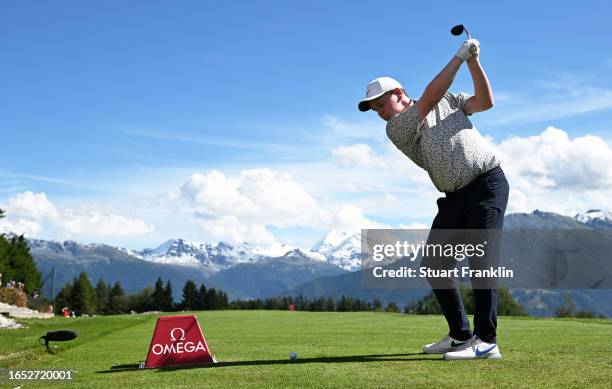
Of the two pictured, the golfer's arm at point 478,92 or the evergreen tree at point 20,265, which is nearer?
the golfer's arm at point 478,92

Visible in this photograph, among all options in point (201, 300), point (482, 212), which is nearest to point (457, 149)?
point (482, 212)

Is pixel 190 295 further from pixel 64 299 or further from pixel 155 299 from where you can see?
pixel 64 299

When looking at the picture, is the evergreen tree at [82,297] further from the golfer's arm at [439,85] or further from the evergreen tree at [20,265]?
the golfer's arm at [439,85]


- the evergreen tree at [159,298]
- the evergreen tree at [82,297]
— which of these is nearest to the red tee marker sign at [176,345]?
the evergreen tree at [159,298]

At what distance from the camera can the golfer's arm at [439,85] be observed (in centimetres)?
643

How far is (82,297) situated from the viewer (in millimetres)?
128750

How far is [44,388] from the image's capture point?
224 inches

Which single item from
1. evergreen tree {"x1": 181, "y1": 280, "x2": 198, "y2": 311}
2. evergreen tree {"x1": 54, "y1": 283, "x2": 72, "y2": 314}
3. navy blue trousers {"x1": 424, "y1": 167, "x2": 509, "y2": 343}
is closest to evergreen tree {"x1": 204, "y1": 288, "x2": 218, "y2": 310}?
evergreen tree {"x1": 181, "y1": 280, "x2": 198, "y2": 311}

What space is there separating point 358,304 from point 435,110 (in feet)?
505

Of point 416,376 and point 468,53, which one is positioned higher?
point 468,53

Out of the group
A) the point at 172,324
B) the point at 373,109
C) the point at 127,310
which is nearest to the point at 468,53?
the point at 373,109

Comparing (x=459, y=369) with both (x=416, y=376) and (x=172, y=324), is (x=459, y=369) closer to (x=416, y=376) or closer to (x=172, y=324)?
(x=416, y=376)

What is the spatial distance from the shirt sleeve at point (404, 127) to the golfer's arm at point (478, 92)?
2.01 feet

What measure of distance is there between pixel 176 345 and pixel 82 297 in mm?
129034
